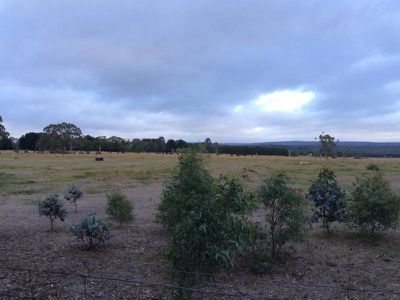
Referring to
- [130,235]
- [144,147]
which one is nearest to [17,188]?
[130,235]

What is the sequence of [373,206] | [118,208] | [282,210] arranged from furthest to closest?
1. [118,208]
2. [373,206]
3. [282,210]

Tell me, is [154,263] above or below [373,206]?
below

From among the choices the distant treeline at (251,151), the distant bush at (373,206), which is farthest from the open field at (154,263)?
the distant treeline at (251,151)

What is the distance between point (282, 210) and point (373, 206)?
3.66m

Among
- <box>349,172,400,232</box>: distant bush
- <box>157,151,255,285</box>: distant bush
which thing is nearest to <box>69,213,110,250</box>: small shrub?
<box>157,151,255,285</box>: distant bush

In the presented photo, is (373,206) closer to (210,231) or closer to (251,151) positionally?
(210,231)

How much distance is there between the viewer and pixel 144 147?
14350 cm

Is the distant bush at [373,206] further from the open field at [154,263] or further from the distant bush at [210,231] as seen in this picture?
the distant bush at [210,231]

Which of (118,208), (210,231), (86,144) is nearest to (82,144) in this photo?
(86,144)

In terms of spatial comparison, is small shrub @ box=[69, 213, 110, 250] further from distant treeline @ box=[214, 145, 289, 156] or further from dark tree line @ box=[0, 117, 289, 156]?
distant treeline @ box=[214, 145, 289, 156]

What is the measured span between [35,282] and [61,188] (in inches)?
842

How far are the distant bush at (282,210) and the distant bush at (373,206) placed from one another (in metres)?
3.03

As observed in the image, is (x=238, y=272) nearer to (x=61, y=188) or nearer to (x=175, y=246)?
(x=175, y=246)

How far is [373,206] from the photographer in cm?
1304
